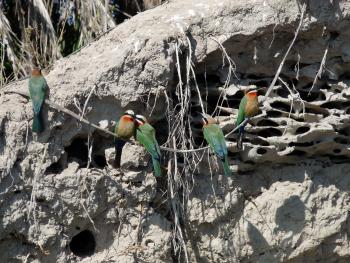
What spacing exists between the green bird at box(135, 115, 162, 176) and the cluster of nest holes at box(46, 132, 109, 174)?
308 millimetres

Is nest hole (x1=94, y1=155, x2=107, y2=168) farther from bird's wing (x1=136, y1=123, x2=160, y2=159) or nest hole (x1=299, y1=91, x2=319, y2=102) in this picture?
nest hole (x1=299, y1=91, x2=319, y2=102)

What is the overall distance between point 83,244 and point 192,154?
0.88 metres

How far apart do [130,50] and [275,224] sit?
1485mm

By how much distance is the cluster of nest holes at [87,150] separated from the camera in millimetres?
5305

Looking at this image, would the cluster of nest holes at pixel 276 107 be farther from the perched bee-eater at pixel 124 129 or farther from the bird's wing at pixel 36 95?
the bird's wing at pixel 36 95

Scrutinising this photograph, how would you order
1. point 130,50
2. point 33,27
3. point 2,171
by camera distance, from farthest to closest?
point 33,27 < point 130,50 < point 2,171

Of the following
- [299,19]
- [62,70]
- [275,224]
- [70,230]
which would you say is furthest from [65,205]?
[299,19]

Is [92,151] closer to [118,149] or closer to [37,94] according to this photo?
[118,149]

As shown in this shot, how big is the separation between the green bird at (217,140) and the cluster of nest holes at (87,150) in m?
0.61

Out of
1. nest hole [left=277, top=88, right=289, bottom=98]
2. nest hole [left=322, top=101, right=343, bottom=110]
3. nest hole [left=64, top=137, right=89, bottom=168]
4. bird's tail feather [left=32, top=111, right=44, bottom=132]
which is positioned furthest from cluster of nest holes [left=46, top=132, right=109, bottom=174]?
nest hole [left=322, top=101, right=343, bottom=110]

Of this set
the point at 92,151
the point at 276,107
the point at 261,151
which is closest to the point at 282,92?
the point at 276,107

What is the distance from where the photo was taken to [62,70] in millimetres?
5277

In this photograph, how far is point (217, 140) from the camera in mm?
5195

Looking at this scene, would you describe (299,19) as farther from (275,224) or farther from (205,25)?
(275,224)
